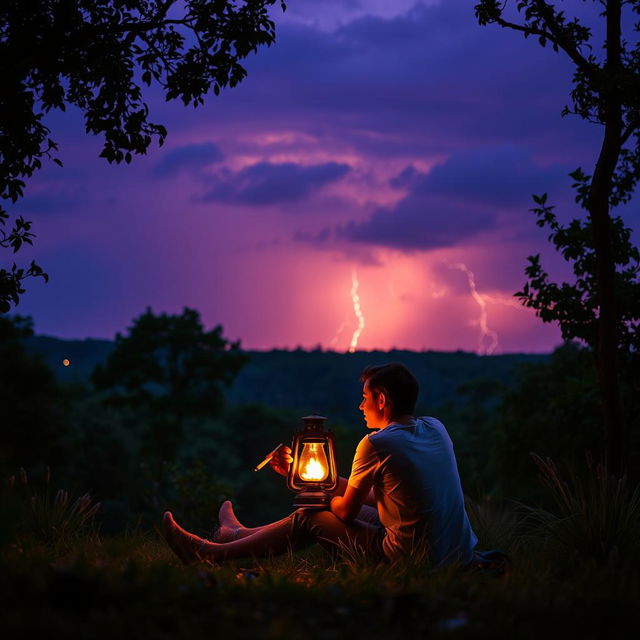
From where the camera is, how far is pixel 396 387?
471cm

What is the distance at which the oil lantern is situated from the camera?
5102 mm

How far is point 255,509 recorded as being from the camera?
39.3m

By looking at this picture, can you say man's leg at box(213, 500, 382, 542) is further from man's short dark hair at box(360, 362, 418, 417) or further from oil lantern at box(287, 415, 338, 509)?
man's short dark hair at box(360, 362, 418, 417)

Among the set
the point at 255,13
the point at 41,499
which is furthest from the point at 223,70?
the point at 41,499

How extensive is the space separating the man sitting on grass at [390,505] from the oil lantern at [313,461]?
0.14m

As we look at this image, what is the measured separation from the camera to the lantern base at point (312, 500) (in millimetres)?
4926

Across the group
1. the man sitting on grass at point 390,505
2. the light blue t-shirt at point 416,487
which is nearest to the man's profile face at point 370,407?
the man sitting on grass at point 390,505

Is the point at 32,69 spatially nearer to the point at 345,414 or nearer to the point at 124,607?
the point at 124,607

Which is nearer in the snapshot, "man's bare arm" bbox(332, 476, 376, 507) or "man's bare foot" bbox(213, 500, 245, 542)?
"man's bare arm" bbox(332, 476, 376, 507)

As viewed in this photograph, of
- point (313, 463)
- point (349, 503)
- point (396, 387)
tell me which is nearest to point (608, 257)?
point (396, 387)

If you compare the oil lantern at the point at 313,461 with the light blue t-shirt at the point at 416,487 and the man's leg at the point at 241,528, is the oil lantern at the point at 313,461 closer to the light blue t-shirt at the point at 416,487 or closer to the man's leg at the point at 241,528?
the man's leg at the point at 241,528

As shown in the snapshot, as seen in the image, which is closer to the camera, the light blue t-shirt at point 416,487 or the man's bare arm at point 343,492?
the light blue t-shirt at point 416,487

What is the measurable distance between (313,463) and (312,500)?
11.3 inches

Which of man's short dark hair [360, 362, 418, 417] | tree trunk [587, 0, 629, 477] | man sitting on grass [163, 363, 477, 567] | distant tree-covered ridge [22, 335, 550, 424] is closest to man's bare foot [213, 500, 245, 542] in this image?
man sitting on grass [163, 363, 477, 567]
